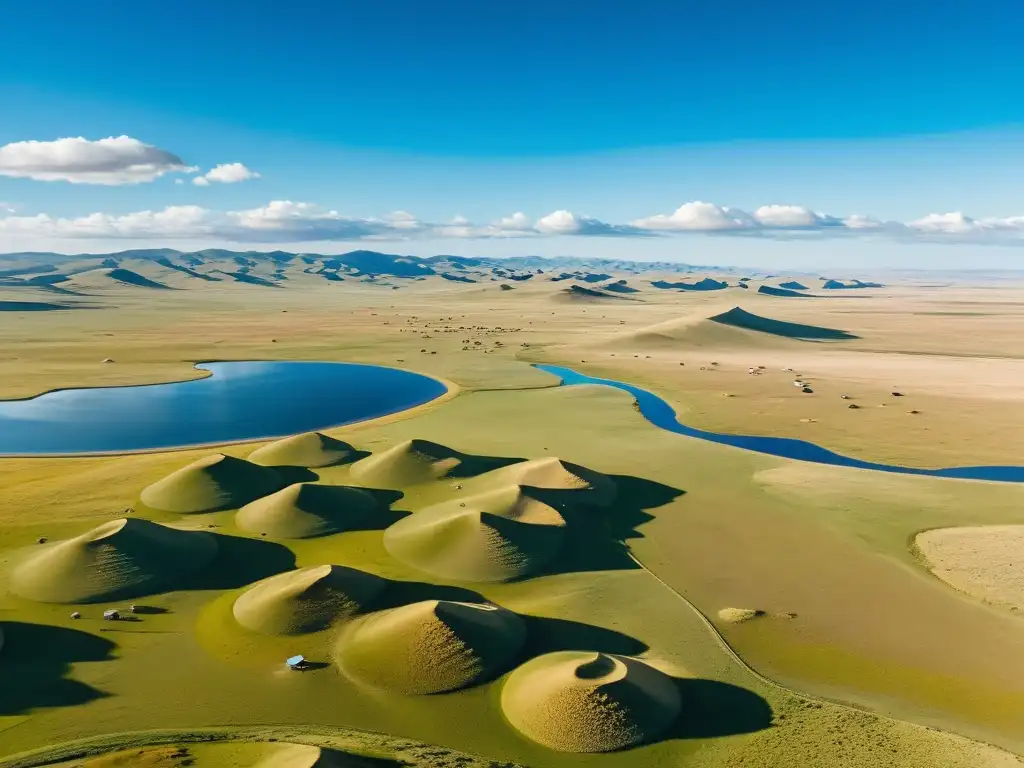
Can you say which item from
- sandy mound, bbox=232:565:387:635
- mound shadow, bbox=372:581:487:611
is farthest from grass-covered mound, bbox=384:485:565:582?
sandy mound, bbox=232:565:387:635

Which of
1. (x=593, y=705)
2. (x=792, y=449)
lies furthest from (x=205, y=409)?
(x=593, y=705)

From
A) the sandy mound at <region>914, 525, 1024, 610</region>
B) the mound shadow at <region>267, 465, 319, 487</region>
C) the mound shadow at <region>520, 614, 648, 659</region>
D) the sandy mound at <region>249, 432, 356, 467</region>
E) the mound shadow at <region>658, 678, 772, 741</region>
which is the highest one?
the sandy mound at <region>249, 432, 356, 467</region>

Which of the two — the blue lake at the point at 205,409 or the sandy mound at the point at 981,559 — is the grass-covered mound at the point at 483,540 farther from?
the blue lake at the point at 205,409

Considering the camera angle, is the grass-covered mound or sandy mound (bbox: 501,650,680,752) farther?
the grass-covered mound

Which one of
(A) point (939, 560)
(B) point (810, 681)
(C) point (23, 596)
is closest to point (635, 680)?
(B) point (810, 681)

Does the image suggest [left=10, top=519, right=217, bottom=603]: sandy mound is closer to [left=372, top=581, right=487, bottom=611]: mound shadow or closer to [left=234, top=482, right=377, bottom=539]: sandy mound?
[left=234, top=482, right=377, bottom=539]: sandy mound

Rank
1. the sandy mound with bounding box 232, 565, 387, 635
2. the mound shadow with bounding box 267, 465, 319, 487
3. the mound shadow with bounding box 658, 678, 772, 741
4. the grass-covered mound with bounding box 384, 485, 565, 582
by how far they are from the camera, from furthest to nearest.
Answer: the mound shadow with bounding box 267, 465, 319, 487 → the grass-covered mound with bounding box 384, 485, 565, 582 → the sandy mound with bounding box 232, 565, 387, 635 → the mound shadow with bounding box 658, 678, 772, 741

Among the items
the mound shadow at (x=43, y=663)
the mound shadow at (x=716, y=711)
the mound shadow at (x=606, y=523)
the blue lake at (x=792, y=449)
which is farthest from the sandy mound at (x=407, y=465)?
the blue lake at (x=792, y=449)
